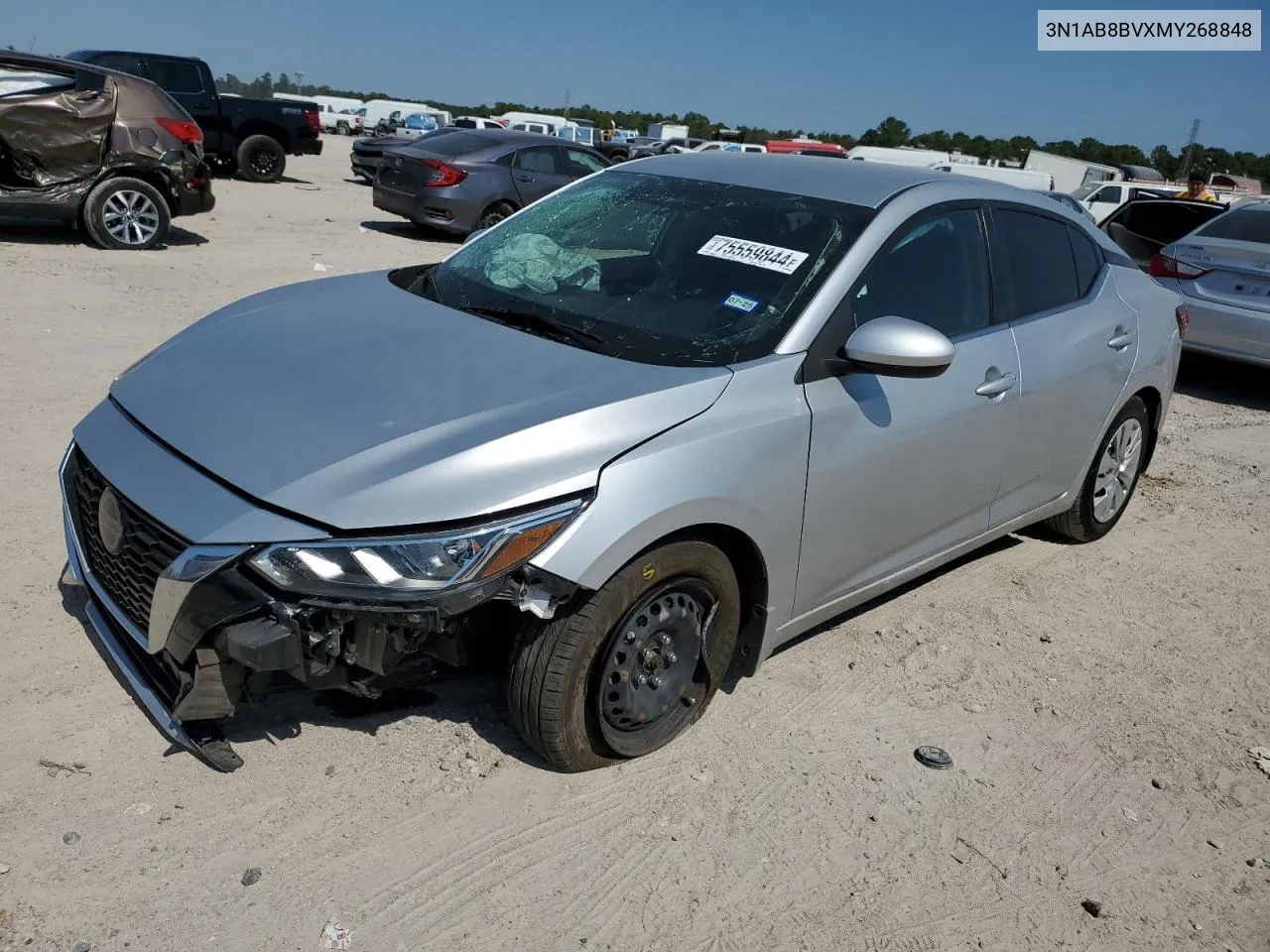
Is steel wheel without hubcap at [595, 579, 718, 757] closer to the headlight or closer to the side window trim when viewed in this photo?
the headlight

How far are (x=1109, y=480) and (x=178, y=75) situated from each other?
1607cm

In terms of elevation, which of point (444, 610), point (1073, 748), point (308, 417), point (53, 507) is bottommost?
point (1073, 748)

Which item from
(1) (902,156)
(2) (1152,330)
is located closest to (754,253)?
(2) (1152,330)

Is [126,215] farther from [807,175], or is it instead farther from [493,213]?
[807,175]

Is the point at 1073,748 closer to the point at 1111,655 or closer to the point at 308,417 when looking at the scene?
the point at 1111,655

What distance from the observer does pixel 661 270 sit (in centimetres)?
375

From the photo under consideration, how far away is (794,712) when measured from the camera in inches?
145

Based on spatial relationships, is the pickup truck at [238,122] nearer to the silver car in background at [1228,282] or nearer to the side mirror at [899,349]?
the silver car in background at [1228,282]

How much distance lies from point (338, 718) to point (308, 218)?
13.0m

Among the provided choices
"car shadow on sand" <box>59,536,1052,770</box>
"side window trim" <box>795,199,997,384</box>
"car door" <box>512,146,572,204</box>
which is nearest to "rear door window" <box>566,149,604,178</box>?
"car door" <box>512,146,572,204</box>

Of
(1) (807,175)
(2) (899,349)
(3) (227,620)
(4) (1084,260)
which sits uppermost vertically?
(1) (807,175)

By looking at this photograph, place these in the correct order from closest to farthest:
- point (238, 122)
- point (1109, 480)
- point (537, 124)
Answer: point (1109, 480)
point (238, 122)
point (537, 124)

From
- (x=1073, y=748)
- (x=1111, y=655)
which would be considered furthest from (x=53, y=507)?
(x=1111, y=655)

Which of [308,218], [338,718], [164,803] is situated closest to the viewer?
[164,803]
